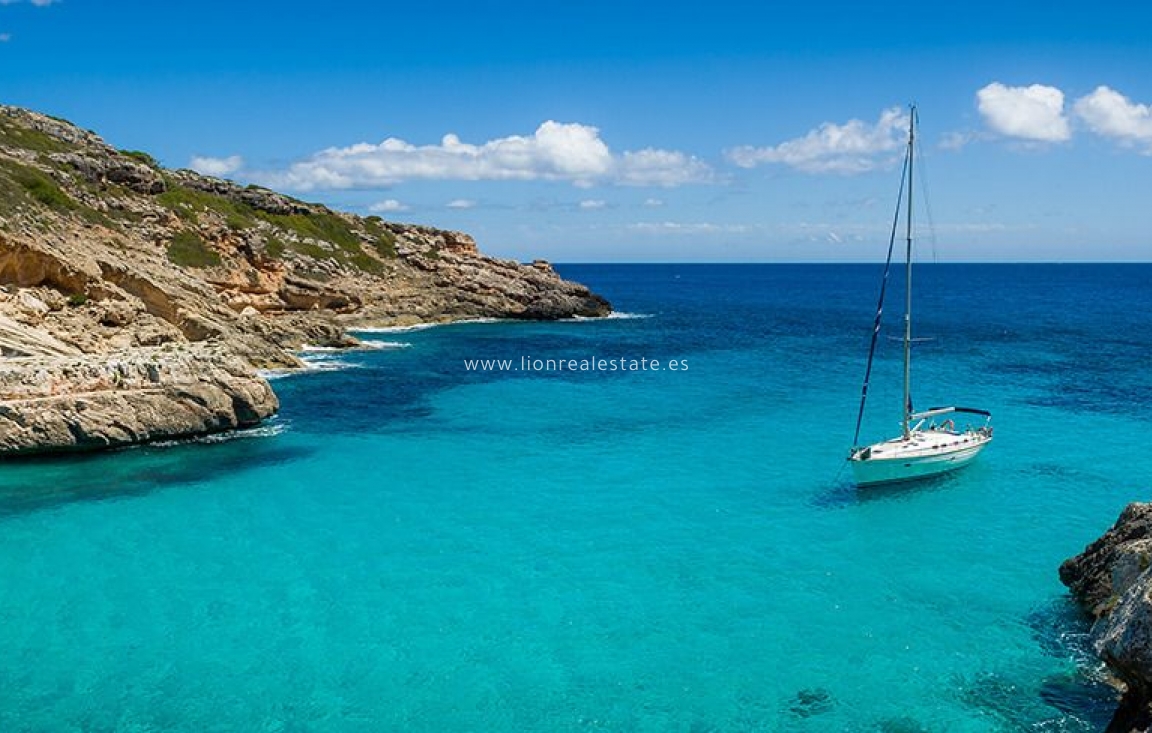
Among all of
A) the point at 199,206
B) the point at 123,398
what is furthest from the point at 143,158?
the point at 123,398

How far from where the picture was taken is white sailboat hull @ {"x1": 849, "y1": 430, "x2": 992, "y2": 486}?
101 feet

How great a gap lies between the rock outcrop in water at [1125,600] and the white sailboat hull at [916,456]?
8.80 m

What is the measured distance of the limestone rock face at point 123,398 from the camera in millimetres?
31797

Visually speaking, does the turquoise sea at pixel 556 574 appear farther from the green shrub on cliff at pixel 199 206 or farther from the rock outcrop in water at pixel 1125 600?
the green shrub on cliff at pixel 199 206

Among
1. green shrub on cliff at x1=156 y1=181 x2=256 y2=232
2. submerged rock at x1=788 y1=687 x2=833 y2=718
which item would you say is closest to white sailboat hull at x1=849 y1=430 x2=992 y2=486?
submerged rock at x1=788 y1=687 x2=833 y2=718

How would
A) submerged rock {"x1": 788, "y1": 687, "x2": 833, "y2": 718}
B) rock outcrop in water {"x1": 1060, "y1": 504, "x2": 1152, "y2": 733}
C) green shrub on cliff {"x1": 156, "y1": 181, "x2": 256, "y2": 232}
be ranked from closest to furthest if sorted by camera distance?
1. rock outcrop in water {"x1": 1060, "y1": 504, "x2": 1152, "y2": 733}
2. submerged rock {"x1": 788, "y1": 687, "x2": 833, "y2": 718}
3. green shrub on cliff {"x1": 156, "y1": 181, "x2": 256, "y2": 232}

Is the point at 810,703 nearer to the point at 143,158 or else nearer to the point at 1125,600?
the point at 1125,600

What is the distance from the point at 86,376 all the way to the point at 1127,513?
35.3 metres

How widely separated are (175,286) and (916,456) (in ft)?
146

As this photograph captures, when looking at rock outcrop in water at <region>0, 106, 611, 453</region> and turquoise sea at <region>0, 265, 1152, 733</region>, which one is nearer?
turquoise sea at <region>0, 265, 1152, 733</region>

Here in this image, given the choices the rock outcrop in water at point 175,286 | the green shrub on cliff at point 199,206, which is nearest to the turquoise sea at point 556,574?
the rock outcrop in water at point 175,286

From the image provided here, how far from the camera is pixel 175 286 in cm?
5331

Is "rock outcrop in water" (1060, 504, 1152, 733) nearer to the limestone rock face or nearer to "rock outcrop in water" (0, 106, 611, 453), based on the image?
the limestone rock face

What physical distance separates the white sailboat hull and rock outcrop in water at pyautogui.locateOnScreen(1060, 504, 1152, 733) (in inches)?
346
